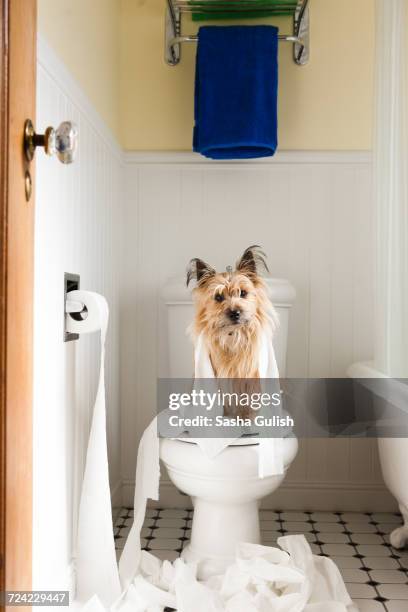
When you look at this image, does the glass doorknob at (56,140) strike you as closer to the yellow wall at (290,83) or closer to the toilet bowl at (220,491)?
the toilet bowl at (220,491)

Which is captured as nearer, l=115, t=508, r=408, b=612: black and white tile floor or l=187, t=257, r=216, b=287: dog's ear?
l=115, t=508, r=408, b=612: black and white tile floor

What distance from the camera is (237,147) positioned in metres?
2.37

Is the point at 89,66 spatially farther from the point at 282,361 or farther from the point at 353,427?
the point at 353,427

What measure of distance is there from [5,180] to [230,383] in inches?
47.7

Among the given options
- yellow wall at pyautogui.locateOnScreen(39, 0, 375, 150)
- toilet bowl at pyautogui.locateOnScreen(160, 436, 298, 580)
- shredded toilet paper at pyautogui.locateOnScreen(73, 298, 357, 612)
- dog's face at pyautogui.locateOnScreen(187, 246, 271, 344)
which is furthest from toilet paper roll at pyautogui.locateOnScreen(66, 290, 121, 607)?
yellow wall at pyautogui.locateOnScreen(39, 0, 375, 150)

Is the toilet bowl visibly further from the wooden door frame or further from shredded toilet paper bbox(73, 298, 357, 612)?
the wooden door frame

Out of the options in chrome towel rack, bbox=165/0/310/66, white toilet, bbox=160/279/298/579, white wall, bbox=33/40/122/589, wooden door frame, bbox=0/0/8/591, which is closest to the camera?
wooden door frame, bbox=0/0/8/591

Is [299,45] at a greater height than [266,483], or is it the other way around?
[299,45]

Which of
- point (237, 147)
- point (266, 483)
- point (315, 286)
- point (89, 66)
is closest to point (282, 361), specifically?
point (315, 286)

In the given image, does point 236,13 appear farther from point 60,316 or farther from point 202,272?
point 60,316

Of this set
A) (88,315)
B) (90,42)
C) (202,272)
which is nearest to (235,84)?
(90,42)

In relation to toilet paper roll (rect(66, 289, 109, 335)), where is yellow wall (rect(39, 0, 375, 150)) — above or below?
above

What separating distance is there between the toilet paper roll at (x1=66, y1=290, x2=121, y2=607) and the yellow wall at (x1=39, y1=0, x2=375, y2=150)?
46.4 inches

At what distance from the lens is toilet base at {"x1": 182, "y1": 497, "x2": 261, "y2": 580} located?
1.91 m
